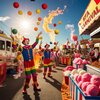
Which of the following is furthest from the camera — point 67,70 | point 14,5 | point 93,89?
point 14,5

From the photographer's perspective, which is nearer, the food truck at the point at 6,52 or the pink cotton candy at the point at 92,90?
the pink cotton candy at the point at 92,90

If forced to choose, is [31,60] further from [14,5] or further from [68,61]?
[68,61]

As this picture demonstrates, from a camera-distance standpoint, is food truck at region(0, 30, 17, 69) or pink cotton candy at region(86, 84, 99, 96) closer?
pink cotton candy at region(86, 84, 99, 96)

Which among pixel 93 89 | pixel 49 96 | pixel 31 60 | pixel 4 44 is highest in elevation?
pixel 4 44

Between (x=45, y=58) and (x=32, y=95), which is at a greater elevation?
(x=45, y=58)

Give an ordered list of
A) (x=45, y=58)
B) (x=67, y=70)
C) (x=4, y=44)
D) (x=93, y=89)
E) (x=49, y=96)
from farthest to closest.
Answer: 1. (x=4, y=44)
2. (x=45, y=58)
3. (x=67, y=70)
4. (x=49, y=96)
5. (x=93, y=89)

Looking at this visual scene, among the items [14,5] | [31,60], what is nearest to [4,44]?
[14,5]

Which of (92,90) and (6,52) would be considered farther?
(6,52)

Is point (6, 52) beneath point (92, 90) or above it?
above

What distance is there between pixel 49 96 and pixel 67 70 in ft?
7.09

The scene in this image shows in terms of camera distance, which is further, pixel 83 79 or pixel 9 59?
pixel 9 59

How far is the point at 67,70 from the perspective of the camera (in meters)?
10.7

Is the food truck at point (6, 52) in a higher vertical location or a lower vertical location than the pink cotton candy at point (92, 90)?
higher

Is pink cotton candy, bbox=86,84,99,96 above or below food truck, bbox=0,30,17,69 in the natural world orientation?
below
